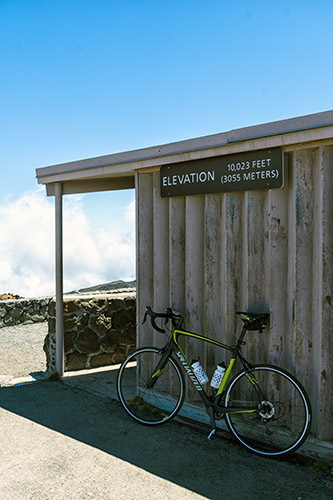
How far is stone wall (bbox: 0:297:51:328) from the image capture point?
1111 centimetres

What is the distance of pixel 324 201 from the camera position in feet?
13.1

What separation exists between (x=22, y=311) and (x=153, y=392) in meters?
6.81

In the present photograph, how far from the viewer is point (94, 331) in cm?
720

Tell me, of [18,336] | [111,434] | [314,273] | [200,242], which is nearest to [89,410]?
[111,434]

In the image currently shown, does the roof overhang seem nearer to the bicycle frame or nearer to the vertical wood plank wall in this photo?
the vertical wood plank wall

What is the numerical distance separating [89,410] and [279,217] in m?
2.92

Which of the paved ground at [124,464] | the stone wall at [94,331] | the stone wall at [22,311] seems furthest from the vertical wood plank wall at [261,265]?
the stone wall at [22,311]

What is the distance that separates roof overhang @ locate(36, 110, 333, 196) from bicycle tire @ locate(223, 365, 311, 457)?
6.50 ft

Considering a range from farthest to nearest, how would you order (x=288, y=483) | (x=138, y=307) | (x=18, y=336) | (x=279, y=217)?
(x=18, y=336), (x=138, y=307), (x=279, y=217), (x=288, y=483)

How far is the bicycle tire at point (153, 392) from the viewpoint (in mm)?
4898

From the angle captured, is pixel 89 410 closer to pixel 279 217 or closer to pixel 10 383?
pixel 10 383

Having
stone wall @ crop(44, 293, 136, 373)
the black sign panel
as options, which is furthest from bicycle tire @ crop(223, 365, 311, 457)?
stone wall @ crop(44, 293, 136, 373)

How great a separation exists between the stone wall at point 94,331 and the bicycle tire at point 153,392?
141 cm

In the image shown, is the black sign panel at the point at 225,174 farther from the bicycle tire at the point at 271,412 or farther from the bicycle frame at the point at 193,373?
the bicycle tire at the point at 271,412
